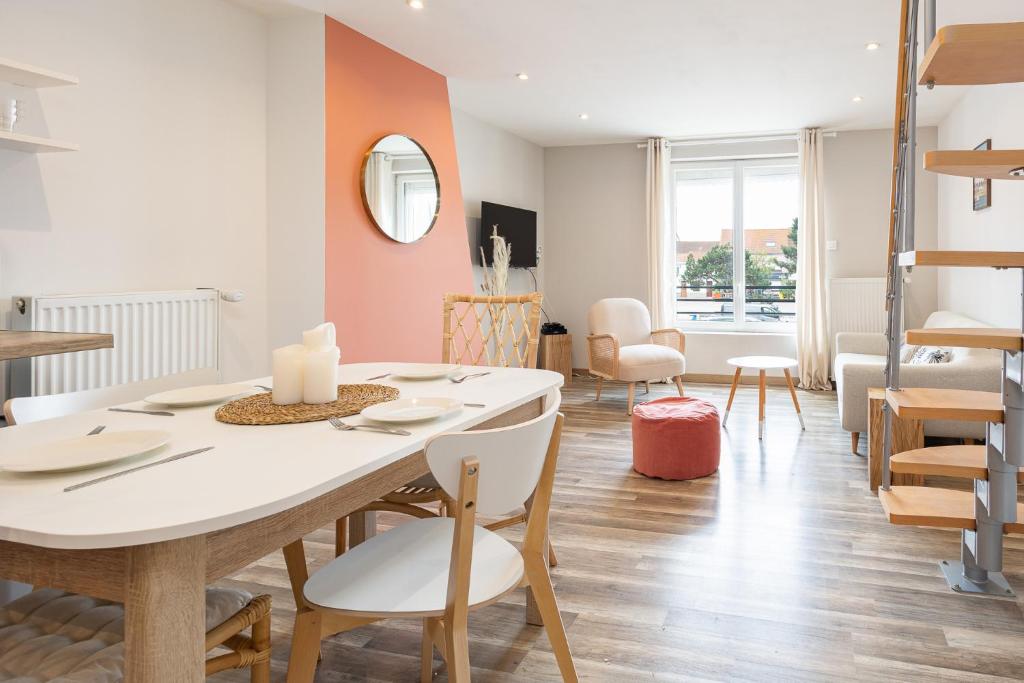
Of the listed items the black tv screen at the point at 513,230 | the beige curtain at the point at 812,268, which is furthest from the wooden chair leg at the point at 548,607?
the beige curtain at the point at 812,268

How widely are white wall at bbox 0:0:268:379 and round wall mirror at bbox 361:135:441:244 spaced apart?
612 mm

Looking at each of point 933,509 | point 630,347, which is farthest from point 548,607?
point 630,347

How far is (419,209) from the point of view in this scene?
15.1 feet

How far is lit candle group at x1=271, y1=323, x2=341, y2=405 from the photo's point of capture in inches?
67.9

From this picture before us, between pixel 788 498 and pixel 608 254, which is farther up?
pixel 608 254

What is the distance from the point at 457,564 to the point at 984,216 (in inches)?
209

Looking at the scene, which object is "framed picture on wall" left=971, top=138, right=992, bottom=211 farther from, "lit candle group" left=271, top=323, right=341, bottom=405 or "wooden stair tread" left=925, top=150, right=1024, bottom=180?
"lit candle group" left=271, top=323, right=341, bottom=405

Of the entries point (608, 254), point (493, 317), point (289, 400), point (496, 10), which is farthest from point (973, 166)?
point (608, 254)

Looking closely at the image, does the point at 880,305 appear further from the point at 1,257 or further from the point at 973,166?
the point at 1,257

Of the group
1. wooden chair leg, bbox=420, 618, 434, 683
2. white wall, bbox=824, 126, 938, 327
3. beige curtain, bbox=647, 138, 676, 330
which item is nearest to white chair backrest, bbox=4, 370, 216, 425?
wooden chair leg, bbox=420, 618, 434, 683

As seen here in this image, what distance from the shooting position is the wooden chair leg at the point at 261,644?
1.36 m

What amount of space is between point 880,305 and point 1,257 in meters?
6.80

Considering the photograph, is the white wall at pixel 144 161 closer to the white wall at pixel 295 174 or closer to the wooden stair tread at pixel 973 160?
the white wall at pixel 295 174

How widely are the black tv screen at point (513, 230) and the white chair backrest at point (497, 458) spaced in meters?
5.13
